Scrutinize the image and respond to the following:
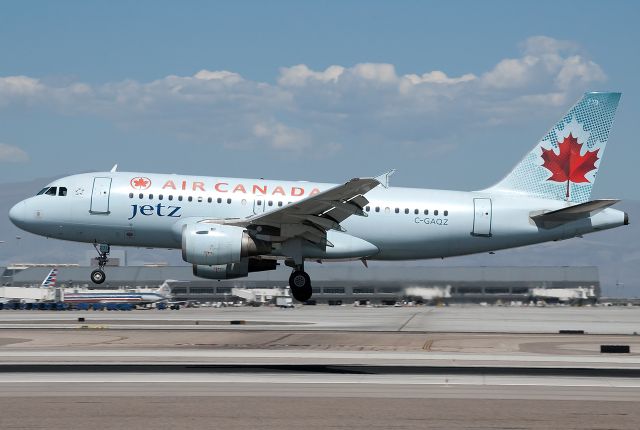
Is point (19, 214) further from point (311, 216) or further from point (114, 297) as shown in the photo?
point (114, 297)

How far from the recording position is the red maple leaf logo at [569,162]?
45594 millimetres

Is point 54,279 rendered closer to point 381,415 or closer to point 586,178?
point 586,178

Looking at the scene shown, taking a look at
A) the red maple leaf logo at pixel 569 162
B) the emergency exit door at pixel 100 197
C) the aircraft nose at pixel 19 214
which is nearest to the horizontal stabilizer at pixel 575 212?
the red maple leaf logo at pixel 569 162

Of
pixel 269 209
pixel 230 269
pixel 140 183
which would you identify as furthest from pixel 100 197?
pixel 269 209

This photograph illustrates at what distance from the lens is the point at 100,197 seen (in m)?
43.4

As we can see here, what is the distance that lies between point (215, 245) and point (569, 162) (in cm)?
1692

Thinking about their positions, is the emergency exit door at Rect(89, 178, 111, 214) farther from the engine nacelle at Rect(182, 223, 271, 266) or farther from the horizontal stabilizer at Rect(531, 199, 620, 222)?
the horizontal stabilizer at Rect(531, 199, 620, 222)

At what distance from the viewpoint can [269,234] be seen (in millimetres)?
41688

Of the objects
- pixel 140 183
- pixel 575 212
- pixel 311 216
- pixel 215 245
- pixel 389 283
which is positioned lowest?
pixel 389 283

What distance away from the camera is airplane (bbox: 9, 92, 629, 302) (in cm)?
4250

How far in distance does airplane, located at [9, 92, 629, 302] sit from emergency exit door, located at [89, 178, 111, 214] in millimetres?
43

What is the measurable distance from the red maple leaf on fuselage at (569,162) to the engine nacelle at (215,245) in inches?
570

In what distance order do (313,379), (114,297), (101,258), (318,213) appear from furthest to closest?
(114,297), (101,258), (318,213), (313,379)

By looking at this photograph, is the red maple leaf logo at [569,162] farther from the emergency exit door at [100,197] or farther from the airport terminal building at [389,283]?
the emergency exit door at [100,197]
